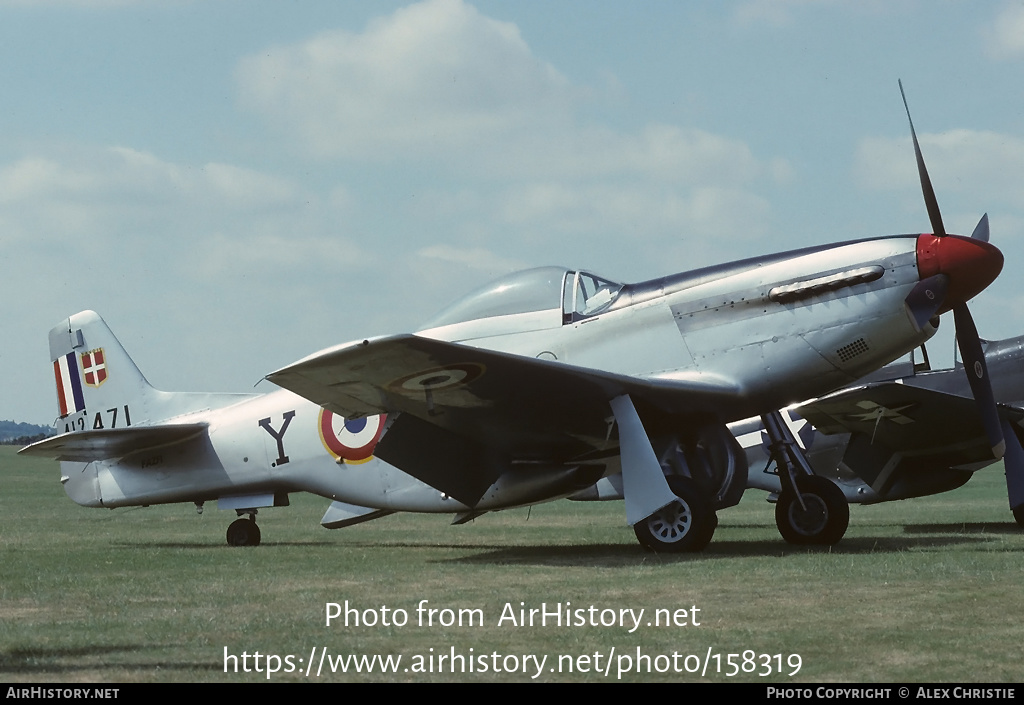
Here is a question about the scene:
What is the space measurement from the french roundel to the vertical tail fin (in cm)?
313

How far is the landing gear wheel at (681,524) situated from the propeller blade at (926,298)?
2384 millimetres

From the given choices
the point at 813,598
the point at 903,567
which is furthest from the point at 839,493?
the point at 813,598

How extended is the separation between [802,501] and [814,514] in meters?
0.16

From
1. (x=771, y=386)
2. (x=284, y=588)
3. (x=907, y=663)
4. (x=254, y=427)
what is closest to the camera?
(x=907, y=663)

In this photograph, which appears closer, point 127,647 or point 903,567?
point 127,647

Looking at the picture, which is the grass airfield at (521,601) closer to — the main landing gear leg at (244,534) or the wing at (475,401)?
the main landing gear leg at (244,534)

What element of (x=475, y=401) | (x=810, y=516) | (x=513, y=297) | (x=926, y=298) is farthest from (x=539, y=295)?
(x=926, y=298)

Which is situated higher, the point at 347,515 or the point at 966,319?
the point at 966,319

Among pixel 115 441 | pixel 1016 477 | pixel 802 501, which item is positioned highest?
pixel 115 441

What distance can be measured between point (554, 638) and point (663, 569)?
3.12 meters

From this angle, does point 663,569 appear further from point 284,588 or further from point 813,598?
point 284,588

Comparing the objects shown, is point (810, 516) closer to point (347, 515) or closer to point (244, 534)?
point (347, 515)

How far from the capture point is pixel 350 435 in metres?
12.3
